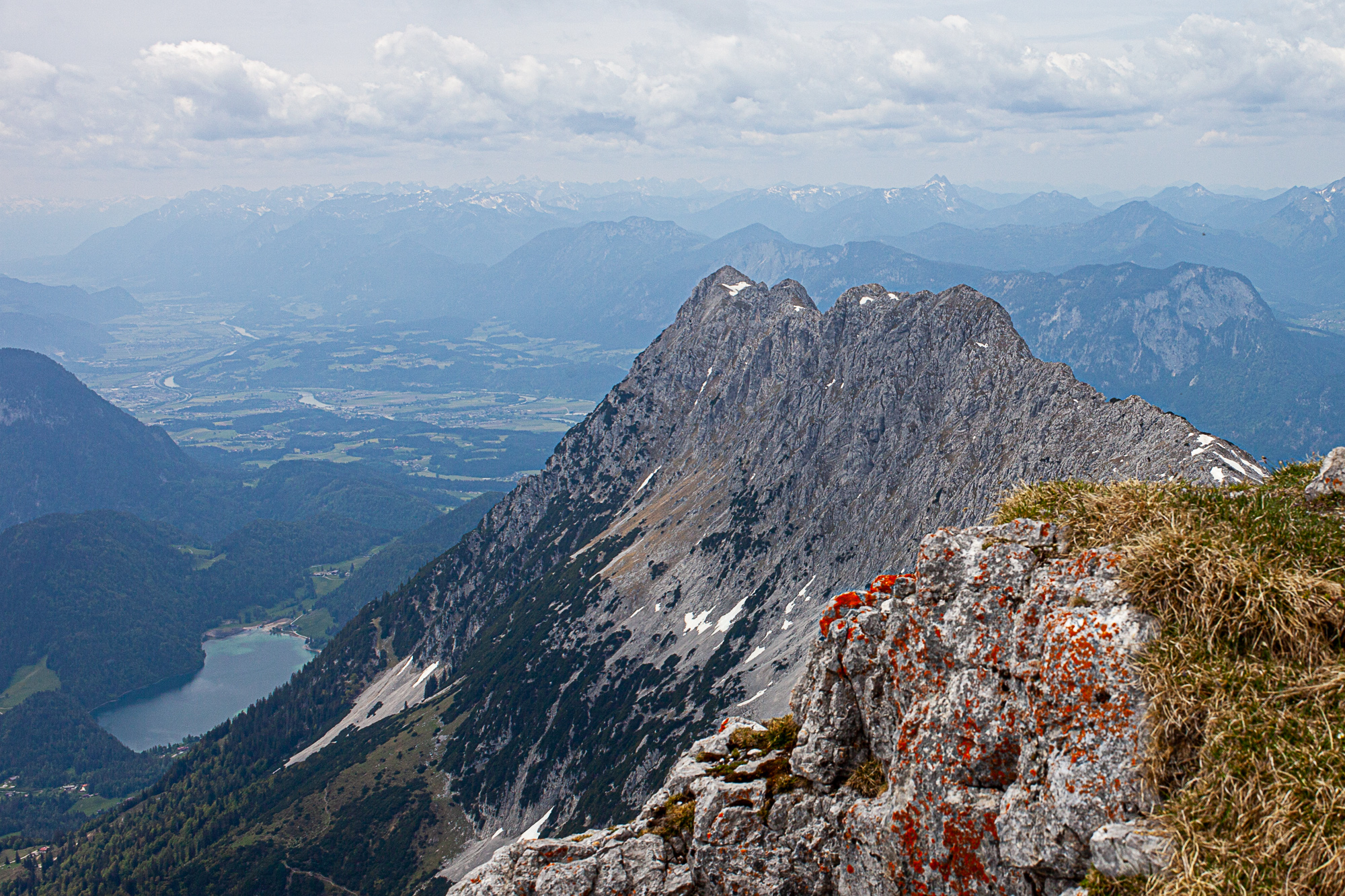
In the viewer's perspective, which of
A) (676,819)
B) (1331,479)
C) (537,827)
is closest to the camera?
(1331,479)

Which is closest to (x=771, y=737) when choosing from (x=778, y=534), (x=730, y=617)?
(x=730, y=617)

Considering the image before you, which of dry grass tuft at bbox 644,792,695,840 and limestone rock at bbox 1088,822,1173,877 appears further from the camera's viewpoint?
dry grass tuft at bbox 644,792,695,840

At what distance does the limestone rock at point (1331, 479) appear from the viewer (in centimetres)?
1530

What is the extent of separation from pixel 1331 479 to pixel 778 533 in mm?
148442

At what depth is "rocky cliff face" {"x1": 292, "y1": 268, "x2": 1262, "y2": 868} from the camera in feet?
391

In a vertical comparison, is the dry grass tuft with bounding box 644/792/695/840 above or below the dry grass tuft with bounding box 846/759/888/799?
below

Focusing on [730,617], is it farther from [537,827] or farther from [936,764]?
[936,764]

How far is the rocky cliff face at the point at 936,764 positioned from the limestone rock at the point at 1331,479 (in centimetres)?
487

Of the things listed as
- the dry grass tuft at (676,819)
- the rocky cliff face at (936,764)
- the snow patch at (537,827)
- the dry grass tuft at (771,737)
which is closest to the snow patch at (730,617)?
the snow patch at (537,827)

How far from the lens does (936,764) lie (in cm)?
1523

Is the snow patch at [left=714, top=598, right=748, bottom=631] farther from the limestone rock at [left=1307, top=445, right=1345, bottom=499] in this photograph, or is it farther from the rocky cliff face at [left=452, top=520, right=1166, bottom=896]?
the limestone rock at [left=1307, top=445, right=1345, bottom=499]

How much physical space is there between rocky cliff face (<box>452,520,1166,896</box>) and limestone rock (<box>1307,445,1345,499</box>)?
4.87 meters

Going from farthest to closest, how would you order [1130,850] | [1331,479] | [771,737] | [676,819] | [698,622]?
1. [698,622]
2. [771,737]
3. [676,819]
4. [1331,479]
5. [1130,850]

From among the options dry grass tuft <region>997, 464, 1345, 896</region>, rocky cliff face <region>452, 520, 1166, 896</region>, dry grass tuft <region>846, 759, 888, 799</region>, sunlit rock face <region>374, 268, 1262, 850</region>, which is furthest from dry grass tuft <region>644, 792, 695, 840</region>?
sunlit rock face <region>374, 268, 1262, 850</region>
